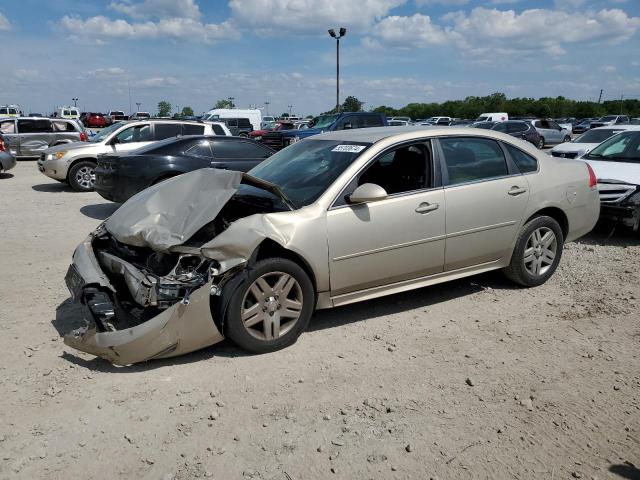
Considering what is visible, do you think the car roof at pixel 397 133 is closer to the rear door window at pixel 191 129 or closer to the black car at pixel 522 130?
the rear door window at pixel 191 129

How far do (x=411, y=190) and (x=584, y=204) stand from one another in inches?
89.2

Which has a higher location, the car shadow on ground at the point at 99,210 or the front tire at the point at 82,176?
the front tire at the point at 82,176

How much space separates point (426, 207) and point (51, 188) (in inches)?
443

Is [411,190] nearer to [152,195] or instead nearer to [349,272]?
[349,272]

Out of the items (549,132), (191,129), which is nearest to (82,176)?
(191,129)

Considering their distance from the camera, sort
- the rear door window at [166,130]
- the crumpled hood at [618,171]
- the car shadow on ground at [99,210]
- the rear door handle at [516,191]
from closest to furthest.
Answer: the rear door handle at [516,191]
the crumpled hood at [618,171]
the car shadow on ground at [99,210]
the rear door window at [166,130]

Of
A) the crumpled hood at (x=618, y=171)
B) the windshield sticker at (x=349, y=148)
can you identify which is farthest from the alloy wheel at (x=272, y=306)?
the crumpled hood at (x=618, y=171)

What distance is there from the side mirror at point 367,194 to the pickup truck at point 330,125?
1327 cm

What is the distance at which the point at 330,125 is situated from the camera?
1905 centimetres

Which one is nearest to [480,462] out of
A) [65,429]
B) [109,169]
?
[65,429]

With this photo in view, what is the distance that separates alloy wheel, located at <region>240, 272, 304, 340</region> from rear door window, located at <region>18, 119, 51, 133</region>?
18.5 m

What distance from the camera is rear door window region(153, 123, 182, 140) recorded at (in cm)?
1238

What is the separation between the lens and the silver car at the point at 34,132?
19.2 meters

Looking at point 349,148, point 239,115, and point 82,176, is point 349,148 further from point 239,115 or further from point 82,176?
point 239,115
